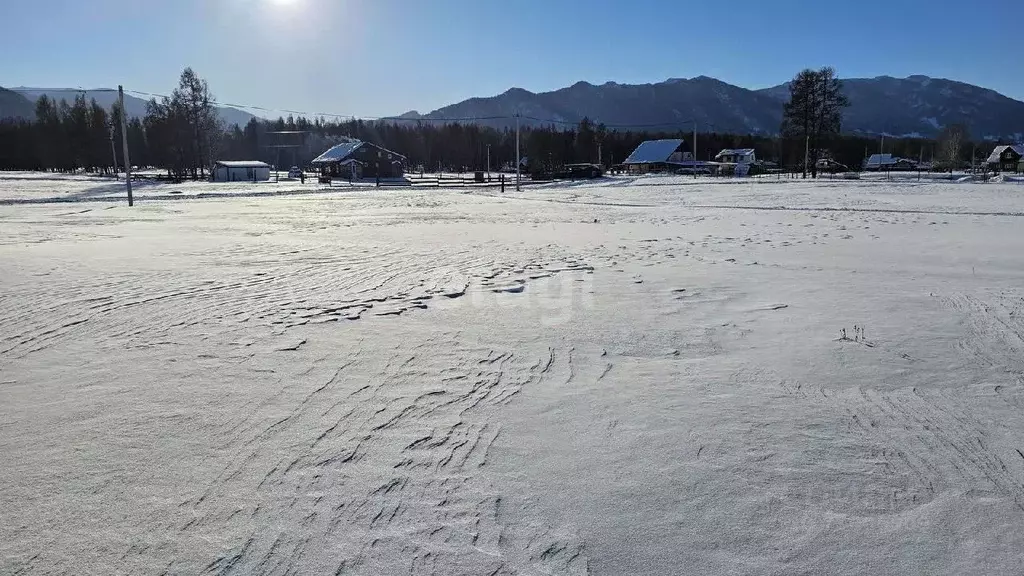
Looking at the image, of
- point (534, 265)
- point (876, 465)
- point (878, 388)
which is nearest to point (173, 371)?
point (876, 465)

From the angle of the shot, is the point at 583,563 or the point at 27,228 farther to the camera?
the point at 27,228

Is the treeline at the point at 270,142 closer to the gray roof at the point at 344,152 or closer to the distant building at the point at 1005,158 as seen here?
the gray roof at the point at 344,152

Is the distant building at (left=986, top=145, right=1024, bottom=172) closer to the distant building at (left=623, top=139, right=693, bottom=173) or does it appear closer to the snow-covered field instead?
the distant building at (left=623, top=139, right=693, bottom=173)

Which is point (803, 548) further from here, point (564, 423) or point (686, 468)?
point (564, 423)

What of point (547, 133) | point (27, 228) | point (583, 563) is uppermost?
point (547, 133)

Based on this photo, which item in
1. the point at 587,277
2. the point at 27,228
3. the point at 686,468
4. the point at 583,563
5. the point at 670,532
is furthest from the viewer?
the point at 27,228

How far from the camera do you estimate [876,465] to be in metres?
3.33

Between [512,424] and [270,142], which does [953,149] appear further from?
[270,142]

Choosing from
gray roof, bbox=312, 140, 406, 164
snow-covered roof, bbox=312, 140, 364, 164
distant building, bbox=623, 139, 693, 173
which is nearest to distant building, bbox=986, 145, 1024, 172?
distant building, bbox=623, 139, 693, 173

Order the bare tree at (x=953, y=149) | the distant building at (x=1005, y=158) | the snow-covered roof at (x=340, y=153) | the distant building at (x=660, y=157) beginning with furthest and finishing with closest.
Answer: the distant building at (x=660, y=157), the bare tree at (x=953, y=149), the distant building at (x=1005, y=158), the snow-covered roof at (x=340, y=153)

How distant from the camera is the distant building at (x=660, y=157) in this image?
3681 inches

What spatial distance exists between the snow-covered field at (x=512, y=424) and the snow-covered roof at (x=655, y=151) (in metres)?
89.4

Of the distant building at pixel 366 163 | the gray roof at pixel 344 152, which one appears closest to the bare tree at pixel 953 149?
the distant building at pixel 366 163

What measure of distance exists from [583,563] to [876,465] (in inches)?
75.7
